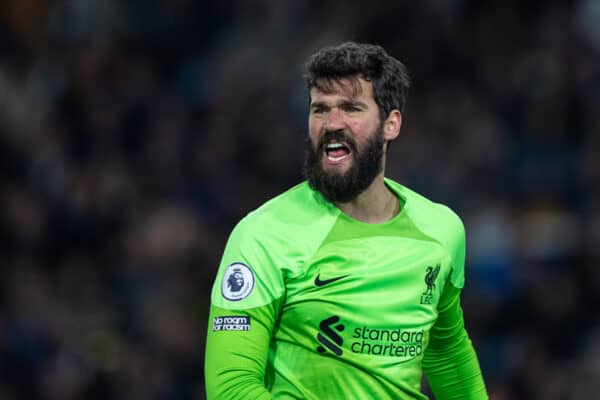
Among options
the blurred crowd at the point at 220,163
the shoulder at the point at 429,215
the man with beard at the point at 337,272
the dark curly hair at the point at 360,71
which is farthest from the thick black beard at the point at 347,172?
the blurred crowd at the point at 220,163

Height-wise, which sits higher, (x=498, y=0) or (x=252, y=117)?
(x=498, y=0)

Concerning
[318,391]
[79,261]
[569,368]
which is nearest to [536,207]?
[569,368]

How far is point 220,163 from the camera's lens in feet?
30.5

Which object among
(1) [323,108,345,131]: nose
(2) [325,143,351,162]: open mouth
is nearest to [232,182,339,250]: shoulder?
(2) [325,143,351,162]: open mouth

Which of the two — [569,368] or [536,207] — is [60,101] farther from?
[569,368]

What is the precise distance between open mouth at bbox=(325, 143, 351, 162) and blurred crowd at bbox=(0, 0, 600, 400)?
12.3 ft

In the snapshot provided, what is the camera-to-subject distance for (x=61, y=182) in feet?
29.9

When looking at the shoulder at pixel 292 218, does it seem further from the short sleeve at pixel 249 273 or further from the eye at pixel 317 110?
the eye at pixel 317 110

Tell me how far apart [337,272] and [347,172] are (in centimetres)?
35

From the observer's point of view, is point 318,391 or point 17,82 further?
point 17,82

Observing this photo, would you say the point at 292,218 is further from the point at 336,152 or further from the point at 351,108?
the point at 351,108

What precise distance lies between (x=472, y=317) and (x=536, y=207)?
3.67ft

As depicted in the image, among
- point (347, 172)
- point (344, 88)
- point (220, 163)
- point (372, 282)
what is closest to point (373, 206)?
point (347, 172)

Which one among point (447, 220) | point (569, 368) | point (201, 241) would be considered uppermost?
point (447, 220)
